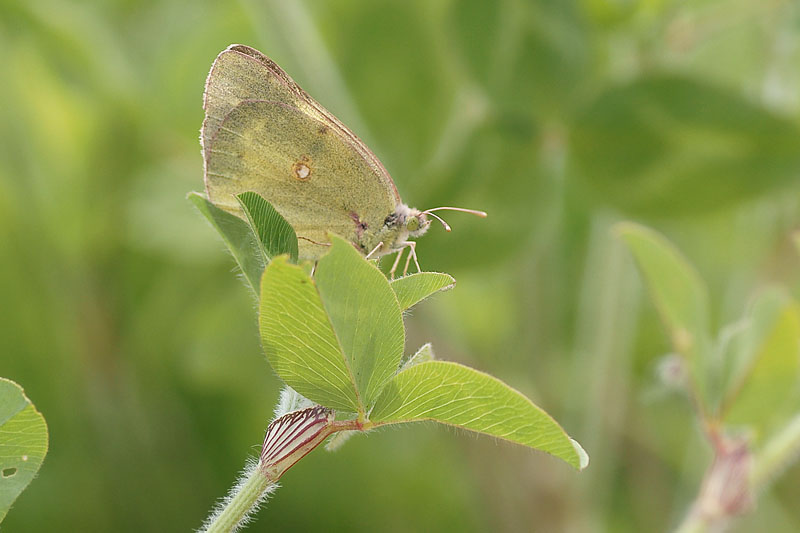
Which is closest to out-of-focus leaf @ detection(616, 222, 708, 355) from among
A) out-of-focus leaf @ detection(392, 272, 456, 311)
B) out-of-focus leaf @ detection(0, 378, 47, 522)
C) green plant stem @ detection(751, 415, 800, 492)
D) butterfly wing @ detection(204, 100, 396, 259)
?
green plant stem @ detection(751, 415, 800, 492)

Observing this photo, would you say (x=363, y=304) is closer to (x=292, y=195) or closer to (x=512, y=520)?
(x=292, y=195)

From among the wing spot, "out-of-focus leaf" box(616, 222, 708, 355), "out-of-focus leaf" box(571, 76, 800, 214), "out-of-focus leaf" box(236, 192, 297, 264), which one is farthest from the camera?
"out-of-focus leaf" box(571, 76, 800, 214)

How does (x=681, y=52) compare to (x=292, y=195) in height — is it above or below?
above

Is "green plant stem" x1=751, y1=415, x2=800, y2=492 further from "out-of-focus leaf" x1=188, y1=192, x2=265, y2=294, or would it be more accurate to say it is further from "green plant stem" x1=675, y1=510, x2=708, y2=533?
"out-of-focus leaf" x1=188, y1=192, x2=265, y2=294

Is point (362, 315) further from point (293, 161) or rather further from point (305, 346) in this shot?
point (293, 161)

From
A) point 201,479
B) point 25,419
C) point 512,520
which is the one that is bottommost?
point 201,479

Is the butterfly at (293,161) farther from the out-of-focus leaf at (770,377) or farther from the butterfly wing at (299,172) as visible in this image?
the out-of-focus leaf at (770,377)

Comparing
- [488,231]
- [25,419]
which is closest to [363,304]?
[25,419]
